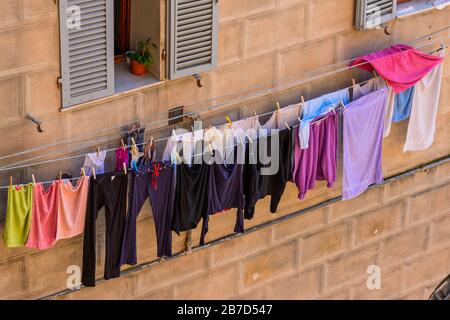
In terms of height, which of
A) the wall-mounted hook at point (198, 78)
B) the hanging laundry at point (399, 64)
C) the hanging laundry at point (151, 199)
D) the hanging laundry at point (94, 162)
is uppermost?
the hanging laundry at point (399, 64)

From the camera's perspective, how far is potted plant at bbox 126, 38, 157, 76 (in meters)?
18.6

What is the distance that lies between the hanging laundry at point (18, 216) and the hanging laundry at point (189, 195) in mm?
2057

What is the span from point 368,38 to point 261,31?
2.00 m

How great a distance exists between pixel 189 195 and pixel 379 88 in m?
3.43

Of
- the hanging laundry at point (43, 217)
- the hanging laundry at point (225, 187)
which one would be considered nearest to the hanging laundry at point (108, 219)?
the hanging laundry at point (43, 217)

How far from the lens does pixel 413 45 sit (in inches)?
840

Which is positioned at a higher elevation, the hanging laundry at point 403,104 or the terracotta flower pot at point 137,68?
the hanging laundry at point 403,104

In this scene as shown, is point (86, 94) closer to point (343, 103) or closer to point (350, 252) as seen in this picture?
point (343, 103)

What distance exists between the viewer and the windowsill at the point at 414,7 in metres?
21.0

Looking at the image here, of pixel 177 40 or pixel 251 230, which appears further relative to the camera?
pixel 251 230

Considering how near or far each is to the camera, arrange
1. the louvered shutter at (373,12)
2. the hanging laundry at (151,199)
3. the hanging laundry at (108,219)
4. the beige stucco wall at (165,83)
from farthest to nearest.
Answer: the louvered shutter at (373,12) < the hanging laundry at (151,199) < the hanging laundry at (108,219) < the beige stucco wall at (165,83)

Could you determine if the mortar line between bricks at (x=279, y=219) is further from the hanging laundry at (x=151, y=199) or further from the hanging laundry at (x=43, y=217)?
the hanging laundry at (x=43, y=217)

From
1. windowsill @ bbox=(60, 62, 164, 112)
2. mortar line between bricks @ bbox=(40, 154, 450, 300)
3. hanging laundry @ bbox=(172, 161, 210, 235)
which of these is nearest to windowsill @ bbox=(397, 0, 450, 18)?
mortar line between bricks @ bbox=(40, 154, 450, 300)
